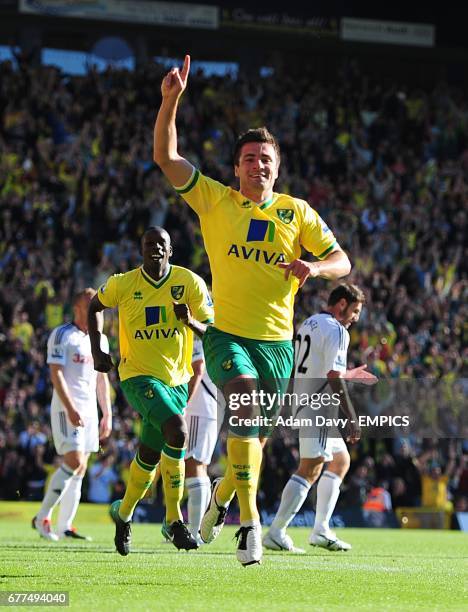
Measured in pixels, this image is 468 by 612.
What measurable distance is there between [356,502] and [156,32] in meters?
15.2

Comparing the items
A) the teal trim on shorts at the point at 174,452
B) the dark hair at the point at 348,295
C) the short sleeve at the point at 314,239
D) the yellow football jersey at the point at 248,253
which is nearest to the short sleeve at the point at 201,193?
the yellow football jersey at the point at 248,253

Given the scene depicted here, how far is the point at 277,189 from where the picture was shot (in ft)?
92.0

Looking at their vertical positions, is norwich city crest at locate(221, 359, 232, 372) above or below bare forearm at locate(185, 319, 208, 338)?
below

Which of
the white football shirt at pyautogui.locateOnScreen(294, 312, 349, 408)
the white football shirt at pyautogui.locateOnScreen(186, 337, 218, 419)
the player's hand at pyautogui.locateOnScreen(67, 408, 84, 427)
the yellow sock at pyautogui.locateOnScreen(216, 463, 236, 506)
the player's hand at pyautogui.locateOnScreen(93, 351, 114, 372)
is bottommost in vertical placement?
the yellow sock at pyautogui.locateOnScreen(216, 463, 236, 506)

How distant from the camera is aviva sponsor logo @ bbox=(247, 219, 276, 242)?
24.8ft

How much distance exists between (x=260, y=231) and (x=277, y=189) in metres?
20.6

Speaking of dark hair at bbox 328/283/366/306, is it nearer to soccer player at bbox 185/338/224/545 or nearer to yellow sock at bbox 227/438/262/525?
soccer player at bbox 185/338/224/545

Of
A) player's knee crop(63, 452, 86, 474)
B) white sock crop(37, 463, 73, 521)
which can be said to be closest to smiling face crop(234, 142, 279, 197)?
player's knee crop(63, 452, 86, 474)

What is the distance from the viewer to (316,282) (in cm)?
2511

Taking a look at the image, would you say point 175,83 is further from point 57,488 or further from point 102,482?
point 102,482

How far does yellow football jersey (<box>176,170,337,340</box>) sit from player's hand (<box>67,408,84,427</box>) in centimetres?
422

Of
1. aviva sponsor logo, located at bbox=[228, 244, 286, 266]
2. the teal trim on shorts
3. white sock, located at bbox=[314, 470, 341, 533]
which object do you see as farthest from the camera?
white sock, located at bbox=[314, 470, 341, 533]

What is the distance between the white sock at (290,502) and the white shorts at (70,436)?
257cm

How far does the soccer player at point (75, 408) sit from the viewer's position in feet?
39.9
